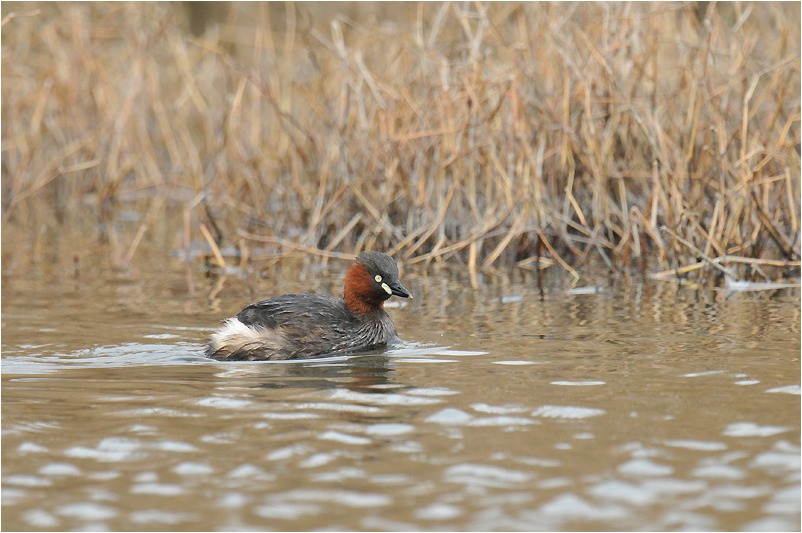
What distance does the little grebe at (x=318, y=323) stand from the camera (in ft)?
24.5

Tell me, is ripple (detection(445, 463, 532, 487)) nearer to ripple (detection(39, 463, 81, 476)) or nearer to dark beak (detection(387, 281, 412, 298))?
ripple (detection(39, 463, 81, 476))

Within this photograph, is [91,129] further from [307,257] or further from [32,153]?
[307,257]

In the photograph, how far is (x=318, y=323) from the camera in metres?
7.69

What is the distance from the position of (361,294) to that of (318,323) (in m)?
0.48

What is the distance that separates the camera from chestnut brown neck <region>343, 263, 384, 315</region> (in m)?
8.02

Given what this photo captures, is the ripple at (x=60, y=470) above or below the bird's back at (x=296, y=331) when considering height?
below

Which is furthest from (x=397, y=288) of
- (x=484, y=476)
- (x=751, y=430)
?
(x=484, y=476)

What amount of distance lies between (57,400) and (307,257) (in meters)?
5.37

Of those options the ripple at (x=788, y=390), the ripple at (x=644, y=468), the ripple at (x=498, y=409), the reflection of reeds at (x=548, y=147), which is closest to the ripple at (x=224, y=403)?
the ripple at (x=498, y=409)

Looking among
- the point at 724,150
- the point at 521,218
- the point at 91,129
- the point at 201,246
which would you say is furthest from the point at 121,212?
the point at 724,150

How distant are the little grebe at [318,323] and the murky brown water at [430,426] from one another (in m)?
0.25

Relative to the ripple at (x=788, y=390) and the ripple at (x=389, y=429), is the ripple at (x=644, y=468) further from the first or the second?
the ripple at (x=788, y=390)

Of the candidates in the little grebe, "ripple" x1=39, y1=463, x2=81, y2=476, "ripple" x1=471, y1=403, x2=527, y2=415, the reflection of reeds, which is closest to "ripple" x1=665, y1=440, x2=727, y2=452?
"ripple" x1=471, y1=403, x2=527, y2=415

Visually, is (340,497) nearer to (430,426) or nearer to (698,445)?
(430,426)
